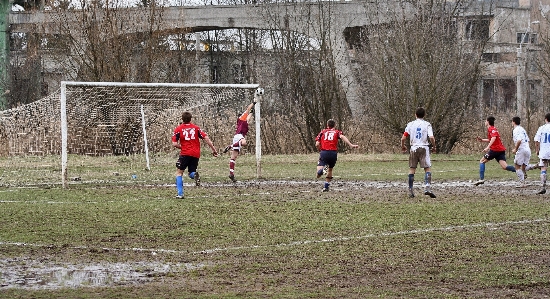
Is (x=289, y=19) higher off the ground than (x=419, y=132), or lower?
higher

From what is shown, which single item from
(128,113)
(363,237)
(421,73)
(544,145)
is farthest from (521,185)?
(421,73)

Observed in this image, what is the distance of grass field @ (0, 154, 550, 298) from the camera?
8.94m

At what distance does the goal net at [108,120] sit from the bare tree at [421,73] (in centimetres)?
1052

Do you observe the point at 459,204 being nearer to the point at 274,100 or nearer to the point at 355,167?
the point at 355,167

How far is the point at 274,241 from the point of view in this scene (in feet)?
39.9

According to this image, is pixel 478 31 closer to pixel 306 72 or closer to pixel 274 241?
pixel 306 72

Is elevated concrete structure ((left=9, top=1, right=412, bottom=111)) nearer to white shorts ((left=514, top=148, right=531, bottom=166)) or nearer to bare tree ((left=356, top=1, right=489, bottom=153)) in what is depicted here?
bare tree ((left=356, top=1, right=489, bottom=153))

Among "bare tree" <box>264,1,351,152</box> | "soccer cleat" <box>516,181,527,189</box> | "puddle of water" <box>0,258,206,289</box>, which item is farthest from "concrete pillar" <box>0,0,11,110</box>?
"puddle of water" <box>0,258,206,289</box>

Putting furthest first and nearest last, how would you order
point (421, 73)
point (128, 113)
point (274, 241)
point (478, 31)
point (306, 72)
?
point (478, 31), point (306, 72), point (421, 73), point (128, 113), point (274, 241)

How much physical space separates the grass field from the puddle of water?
2 centimetres

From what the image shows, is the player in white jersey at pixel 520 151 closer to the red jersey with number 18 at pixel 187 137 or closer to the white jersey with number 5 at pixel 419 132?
the white jersey with number 5 at pixel 419 132

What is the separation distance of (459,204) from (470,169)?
13.1 metres

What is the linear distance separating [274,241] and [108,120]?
62.8 feet

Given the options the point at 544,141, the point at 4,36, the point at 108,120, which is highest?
the point at 4,36
